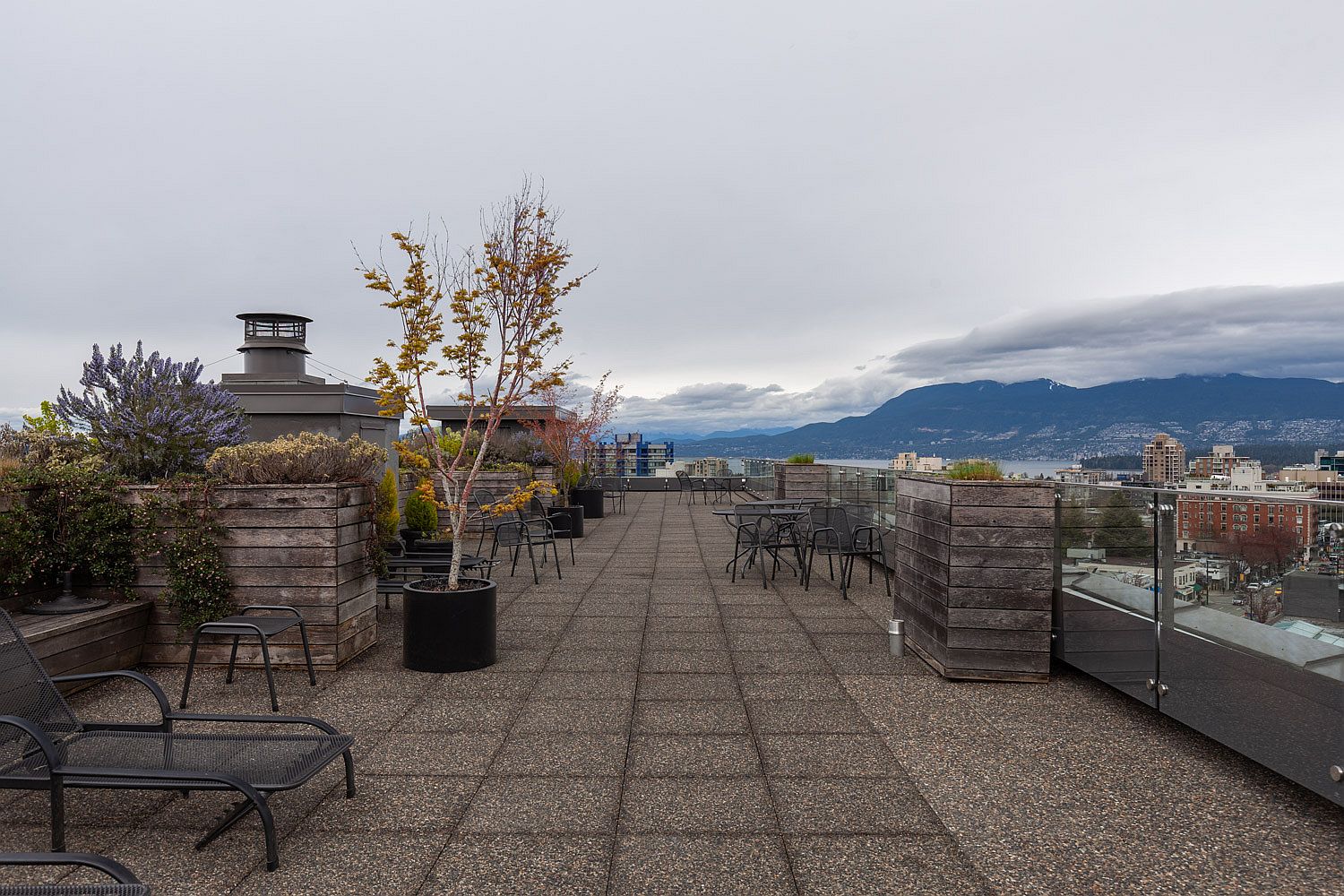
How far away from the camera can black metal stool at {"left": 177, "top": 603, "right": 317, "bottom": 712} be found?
10.9 ft

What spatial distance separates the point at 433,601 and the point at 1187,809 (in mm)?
3584

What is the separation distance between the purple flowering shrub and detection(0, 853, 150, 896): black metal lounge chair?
12.3 ft

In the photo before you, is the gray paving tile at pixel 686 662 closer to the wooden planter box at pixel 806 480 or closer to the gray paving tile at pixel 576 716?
the gray paving tile at pixel 576 716

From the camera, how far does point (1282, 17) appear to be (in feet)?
20.9

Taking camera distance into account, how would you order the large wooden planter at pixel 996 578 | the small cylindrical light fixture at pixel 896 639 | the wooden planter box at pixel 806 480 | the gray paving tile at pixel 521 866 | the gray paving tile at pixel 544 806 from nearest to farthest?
the gray paving tile at pixel 521 866 < the gray paving tile at pixel 544 806 < the large wooden planter at pixel 996 578 < the small cylindrical light fixture at pixel 896 639 < the wooden planter box at pixel 806 480

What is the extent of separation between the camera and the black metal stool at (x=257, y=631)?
10.9ft

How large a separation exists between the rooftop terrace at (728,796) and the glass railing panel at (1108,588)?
8.2 inches

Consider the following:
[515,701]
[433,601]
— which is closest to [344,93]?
[433,601]

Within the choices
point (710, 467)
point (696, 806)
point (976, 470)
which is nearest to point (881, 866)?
point (696, 806)

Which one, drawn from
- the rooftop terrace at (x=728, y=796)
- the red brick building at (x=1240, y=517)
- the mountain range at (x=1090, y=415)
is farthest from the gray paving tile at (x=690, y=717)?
the mountain range at (x=1090, y=415)

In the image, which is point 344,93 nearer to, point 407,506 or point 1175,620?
point 407,506

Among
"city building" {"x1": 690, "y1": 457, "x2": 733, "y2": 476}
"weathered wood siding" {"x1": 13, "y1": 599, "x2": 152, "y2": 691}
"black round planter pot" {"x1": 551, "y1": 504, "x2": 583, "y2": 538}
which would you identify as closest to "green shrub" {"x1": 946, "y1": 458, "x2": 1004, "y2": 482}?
"weathered wood siding" {"x1": 13, "y1": 599, "x2": 152, "y2": 691}

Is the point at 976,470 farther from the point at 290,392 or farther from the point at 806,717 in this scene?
the point at 290,392

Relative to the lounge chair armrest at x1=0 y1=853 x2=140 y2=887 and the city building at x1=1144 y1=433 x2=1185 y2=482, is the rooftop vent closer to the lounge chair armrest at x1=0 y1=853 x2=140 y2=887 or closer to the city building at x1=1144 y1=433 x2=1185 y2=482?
the lounge chair armrest at x1=0 y1=853 x2=140 y2=887
